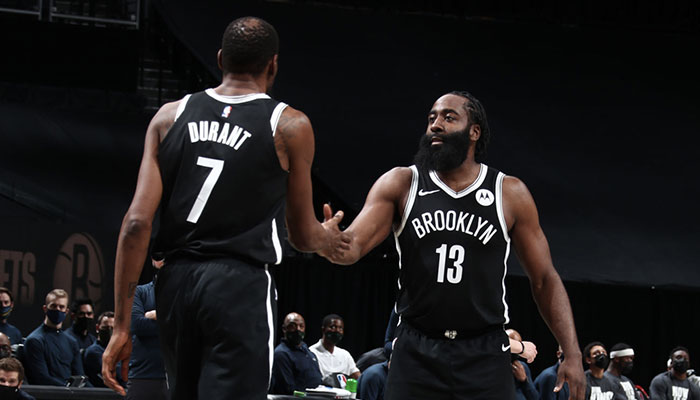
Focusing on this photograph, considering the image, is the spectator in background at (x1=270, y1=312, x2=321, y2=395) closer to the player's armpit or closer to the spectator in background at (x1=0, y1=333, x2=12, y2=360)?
the spectator in background at (x1=0, y1=333, x2=12, y2=360)

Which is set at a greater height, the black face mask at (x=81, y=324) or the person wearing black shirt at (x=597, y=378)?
the black face mask at (x=81, y=324)

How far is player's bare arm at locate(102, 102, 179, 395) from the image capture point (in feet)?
10.4

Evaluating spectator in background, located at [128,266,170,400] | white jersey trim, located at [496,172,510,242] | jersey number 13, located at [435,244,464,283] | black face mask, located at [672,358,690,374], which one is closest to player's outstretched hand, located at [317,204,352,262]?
jersey number 13, located at [435,244,464,283]

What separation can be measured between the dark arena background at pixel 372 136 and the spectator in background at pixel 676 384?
6.32 ft

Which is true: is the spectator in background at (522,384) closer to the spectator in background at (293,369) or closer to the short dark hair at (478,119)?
the spectator in background at (293,369)

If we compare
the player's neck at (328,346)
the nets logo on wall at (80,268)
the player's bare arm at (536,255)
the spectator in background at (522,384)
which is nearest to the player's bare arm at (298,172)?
the player's bare arm at (536,255)

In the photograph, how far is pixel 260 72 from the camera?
11.1 feet

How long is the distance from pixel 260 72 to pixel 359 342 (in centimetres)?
1169

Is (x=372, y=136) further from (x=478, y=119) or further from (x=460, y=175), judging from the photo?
(x=460, y=175)

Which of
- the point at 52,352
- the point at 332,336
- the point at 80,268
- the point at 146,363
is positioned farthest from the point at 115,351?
the point at 80,268

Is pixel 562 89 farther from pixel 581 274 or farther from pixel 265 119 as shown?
pixel 265 119

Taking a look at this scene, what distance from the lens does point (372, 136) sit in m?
14.9

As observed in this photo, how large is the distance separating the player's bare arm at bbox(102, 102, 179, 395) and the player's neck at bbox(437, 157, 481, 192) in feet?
5.14

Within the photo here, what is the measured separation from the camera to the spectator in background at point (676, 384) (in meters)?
12.4
